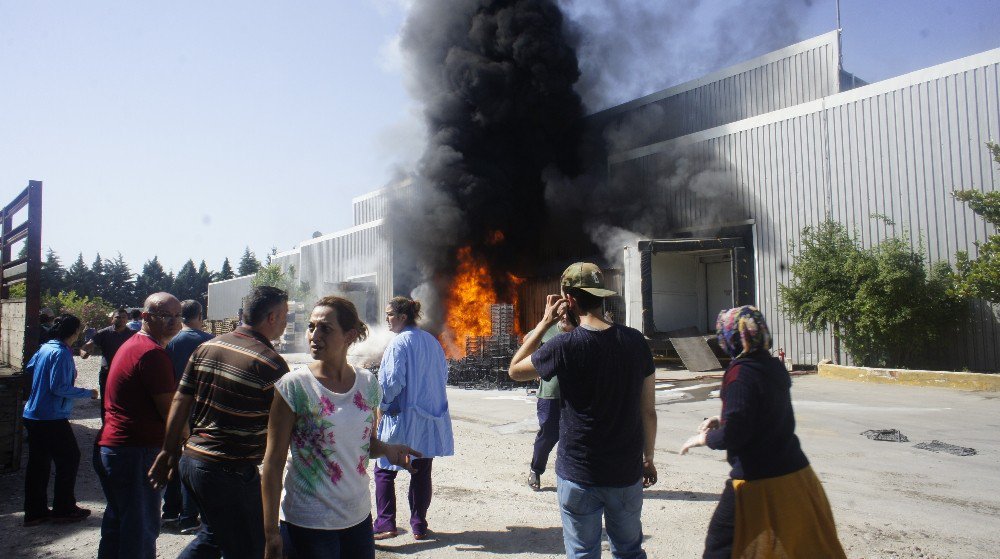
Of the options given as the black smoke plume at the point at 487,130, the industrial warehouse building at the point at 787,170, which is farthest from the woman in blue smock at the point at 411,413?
the black smoke plume at the point at 487,130

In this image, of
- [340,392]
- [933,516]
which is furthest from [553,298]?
[933,516]

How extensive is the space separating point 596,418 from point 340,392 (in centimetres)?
112

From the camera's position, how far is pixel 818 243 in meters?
16.6

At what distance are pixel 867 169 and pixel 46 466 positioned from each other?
60.6 ft

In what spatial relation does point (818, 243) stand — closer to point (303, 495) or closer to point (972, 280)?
point (972, 280)

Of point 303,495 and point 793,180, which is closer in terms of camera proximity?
point 303,495

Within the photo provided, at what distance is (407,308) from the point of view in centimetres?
472

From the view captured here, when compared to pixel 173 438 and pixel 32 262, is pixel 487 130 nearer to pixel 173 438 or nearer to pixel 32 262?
pixel 32 262

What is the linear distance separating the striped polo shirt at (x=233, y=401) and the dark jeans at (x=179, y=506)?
7.77 ft

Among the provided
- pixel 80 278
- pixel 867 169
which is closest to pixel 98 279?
pixel 80 278

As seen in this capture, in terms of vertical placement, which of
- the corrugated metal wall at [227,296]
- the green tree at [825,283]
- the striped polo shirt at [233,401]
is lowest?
the striped polo shirt at [233,401]

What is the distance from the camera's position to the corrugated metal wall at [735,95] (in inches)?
781

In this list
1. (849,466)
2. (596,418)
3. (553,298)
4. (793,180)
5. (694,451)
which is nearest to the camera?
(596,418)

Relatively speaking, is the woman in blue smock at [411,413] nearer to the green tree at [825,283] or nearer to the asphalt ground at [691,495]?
the asphalt ground at [691,495]
